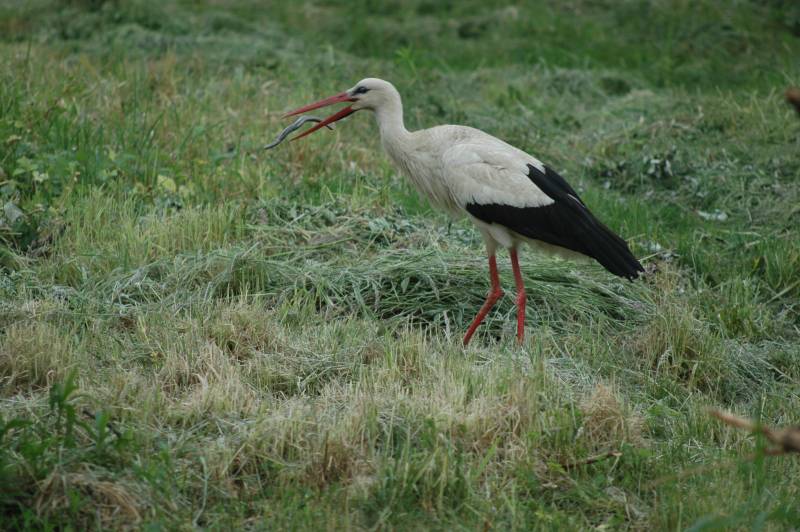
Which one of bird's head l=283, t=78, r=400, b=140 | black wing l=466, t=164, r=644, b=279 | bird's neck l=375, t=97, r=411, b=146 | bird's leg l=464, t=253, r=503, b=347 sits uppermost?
bird's head l=283, t=78, r=400, b=140

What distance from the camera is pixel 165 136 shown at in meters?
7.13

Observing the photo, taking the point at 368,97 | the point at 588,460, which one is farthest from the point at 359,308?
the point at 588,460

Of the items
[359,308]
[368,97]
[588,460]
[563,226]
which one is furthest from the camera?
[368,97]

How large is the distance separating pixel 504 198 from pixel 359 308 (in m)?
0.90

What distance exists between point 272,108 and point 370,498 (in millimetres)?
5412

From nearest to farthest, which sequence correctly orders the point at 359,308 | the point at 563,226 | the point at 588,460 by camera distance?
the point at 588,460
the point at 563,226
the point at 359,308

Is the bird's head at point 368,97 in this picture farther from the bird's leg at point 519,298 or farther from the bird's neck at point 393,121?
the bird's leg at point 519,298

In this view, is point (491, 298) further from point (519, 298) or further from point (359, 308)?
point (359, 308)

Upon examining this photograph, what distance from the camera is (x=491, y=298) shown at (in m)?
5.10

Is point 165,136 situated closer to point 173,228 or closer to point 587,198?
point 173,228

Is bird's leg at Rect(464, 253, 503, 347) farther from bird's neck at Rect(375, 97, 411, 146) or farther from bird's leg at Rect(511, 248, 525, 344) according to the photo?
bird's neck at Rect(375, 97, 411, 146)

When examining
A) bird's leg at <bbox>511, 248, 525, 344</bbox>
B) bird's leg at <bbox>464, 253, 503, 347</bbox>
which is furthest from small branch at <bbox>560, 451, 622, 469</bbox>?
bird's leg at <bbox>464, 253, 503, 347</bbox>

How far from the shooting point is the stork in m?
4.91

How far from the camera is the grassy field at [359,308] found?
11.0 feet
